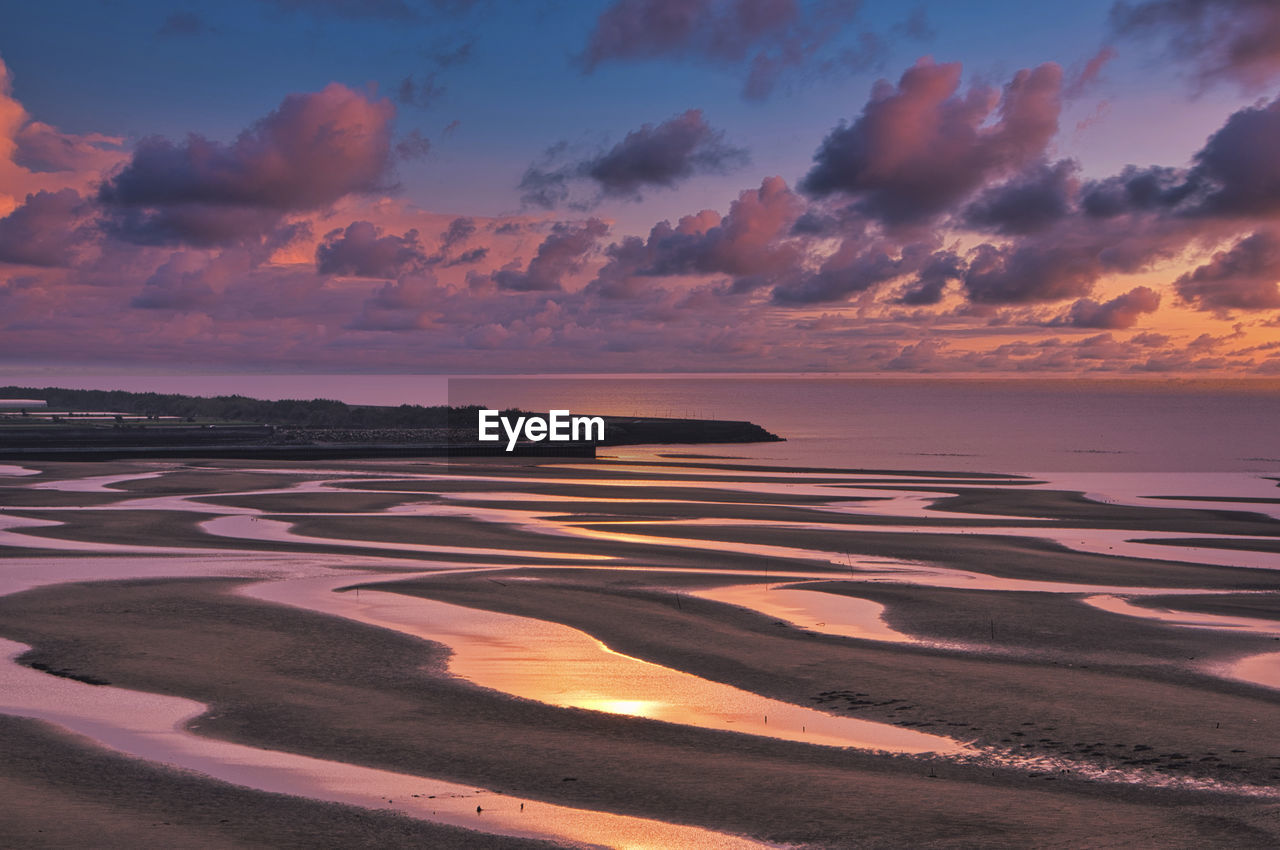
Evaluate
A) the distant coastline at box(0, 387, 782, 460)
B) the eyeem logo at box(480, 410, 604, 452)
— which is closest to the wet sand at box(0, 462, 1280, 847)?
the distant coastline at box(0, 387, 782, 460)

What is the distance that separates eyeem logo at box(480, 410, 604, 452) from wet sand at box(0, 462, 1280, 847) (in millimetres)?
61119

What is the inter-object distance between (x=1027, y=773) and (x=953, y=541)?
21.9m

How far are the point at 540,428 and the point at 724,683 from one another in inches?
3591

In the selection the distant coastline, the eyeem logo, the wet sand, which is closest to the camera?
the wet sand

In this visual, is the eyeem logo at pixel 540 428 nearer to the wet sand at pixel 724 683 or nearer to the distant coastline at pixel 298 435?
the distant coastline at pixel 298 435

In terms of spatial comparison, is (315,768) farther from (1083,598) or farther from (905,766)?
(1083,598)

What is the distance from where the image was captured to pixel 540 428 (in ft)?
347

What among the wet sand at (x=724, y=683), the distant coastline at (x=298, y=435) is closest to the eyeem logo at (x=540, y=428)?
→ the distant coastline at (x=298, y=435)

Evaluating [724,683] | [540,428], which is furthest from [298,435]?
[724,683]

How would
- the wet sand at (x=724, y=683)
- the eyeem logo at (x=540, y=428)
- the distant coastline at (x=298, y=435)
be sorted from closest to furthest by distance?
the wet sand at (x=724, y=683)
the distant coastline at (x=298, y=435)
the eyeem logo at (x=540, y=428)

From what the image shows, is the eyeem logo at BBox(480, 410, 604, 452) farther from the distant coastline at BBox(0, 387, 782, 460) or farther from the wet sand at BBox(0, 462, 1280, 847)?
the wet sand at BBox(0, 462, 1280, 847)

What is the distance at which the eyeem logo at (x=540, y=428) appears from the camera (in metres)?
93.2

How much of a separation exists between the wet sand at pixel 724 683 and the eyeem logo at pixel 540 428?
6112 cm

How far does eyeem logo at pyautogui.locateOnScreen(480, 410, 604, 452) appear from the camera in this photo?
9325cm
